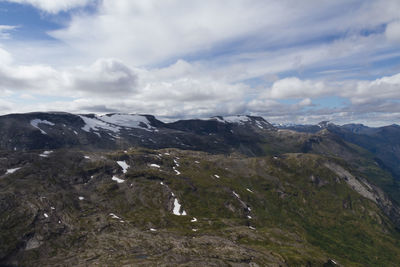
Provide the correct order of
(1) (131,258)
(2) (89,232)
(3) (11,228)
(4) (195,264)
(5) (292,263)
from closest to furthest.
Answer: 1. (4) (195,264)
2. (1) (131,258)
3. (5) (292,263)
4. (3) (11,228)
5. (2) (89,232)

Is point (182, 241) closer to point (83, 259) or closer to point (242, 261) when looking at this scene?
point (242, 261)

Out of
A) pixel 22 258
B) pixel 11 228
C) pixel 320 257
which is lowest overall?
pixel 320 257

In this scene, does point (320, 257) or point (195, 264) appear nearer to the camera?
point (195, 264)

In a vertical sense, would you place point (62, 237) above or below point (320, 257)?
above

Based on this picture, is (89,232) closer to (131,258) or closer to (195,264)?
(131,258)

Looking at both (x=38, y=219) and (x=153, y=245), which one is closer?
(x=153, y=245)

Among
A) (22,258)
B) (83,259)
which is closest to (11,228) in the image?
(22,258)

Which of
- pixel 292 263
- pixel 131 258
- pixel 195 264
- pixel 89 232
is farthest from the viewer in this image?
pixel 89 232

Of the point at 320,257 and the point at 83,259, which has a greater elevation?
the point at 83,259

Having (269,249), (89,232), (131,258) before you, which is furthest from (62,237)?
(269,249)
